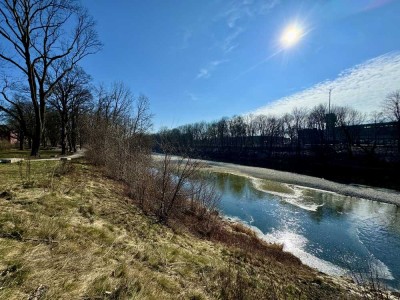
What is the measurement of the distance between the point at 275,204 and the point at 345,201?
7307 millimetres

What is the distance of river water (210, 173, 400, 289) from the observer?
11.2 meters

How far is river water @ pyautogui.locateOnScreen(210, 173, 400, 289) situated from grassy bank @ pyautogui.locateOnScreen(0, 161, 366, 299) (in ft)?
7.24

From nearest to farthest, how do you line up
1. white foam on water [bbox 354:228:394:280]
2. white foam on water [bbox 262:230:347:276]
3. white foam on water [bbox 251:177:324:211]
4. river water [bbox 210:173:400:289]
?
white foam on water [bbox 354:228:394:280] → white foam on water [bbox 262:230:347:276] → river water [bbox 210:173:400:289] → white foam on water [bbox 251:177:324:211]

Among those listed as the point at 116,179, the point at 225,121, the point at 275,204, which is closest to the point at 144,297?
the point at 116,179

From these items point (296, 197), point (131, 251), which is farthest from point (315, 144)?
point (131, 251)

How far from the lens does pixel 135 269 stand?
4.67 metres

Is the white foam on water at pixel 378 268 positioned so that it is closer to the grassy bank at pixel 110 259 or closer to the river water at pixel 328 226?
the river water at pixel 328 226

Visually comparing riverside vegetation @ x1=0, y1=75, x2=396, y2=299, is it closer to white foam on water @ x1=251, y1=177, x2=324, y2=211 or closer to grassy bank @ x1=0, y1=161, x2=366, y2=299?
grassy bank @ x1=0, y1=161, x2=366, y2=299

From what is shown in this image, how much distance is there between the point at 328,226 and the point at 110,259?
15166 mm

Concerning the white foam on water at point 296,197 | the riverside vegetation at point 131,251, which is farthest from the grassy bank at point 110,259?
the white foam on water at point 296,197

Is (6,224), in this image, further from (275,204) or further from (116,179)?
(275,204)

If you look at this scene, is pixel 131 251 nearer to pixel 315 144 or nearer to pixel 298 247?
pixel 298 247

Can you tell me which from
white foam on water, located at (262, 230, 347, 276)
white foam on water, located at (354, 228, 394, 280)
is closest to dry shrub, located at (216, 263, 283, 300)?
white foam on water, located at (262, 230, 347, 276)

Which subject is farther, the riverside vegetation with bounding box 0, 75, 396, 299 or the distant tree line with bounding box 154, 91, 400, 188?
the distant tree line with bounding box 154, 91, 400, 188
